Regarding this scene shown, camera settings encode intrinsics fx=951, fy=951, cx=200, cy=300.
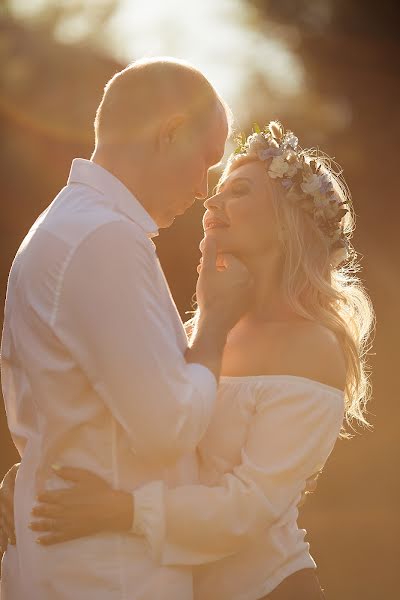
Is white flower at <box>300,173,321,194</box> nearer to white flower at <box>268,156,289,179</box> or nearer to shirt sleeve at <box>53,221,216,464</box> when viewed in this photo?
white flower at <box>268,156,289,179</box>

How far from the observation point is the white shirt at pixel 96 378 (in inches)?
98.7

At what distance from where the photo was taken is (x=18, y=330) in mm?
2727

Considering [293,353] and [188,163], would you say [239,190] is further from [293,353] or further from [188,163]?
[188,163]

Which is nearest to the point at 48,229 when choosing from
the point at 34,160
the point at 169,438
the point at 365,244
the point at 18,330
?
the point at 18,330

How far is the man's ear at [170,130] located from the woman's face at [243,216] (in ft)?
2.48

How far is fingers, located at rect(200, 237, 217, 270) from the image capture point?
10.5 ft

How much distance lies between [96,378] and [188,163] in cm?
76

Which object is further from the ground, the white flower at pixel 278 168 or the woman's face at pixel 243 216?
the white flower at pixel 278 168

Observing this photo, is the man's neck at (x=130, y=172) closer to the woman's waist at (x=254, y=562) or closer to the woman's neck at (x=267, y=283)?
the woman's neck at (x=267, y=283)

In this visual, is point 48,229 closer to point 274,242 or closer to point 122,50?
point 274,242

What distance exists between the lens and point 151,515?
2.75 m

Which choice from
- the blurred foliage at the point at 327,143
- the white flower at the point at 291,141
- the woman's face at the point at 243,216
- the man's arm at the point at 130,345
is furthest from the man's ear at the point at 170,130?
the blurred foliage at the point at 327,143

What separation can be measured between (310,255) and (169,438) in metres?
1.41

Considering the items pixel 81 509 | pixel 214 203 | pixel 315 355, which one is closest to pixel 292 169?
pixel 214 203
